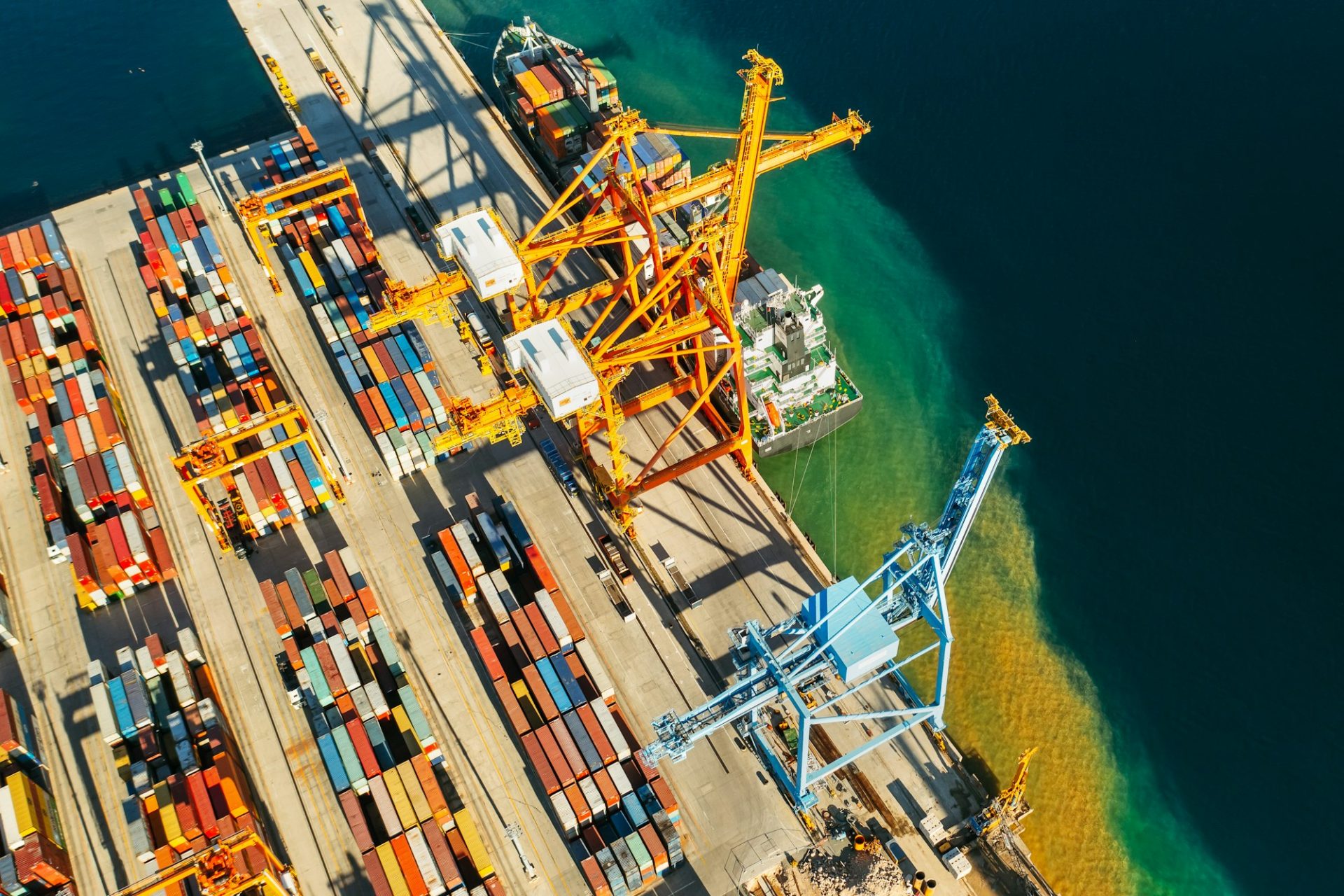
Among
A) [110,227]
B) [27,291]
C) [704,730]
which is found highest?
[110,227]

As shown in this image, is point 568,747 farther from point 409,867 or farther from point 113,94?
point 113,94

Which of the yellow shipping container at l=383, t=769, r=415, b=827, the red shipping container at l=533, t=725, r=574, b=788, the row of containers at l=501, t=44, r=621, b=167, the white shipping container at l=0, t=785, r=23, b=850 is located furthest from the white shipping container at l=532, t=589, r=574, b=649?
the row of containers at l=501, t=44, r=621, b=167

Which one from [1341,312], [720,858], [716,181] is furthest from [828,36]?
[720,858]

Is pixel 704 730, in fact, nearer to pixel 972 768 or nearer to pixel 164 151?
pixel 972 768

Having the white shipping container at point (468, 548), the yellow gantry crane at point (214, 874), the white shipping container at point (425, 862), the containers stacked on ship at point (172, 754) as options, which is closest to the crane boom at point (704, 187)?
the white shipping container at point (468, 548)

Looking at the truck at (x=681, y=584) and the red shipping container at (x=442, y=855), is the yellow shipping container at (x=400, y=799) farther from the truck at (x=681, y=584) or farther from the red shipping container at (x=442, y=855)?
the truck at (x=681, y=584)

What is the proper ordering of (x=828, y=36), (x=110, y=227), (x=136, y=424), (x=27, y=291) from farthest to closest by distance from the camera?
1. (x=828, y=36)
2. (x=110, y=227)
3. (x=27, y=291)
4. (x=136, y=424)
